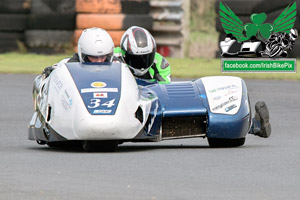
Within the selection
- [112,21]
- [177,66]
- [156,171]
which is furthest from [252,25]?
[156,171]

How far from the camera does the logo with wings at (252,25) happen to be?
57.2ft

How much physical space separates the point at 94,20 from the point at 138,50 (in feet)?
30.6

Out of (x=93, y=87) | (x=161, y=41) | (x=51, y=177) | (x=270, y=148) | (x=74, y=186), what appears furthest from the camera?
(x=161, y=41)

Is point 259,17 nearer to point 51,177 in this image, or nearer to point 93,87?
point 93,87

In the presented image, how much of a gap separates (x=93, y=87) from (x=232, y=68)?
10232 millimetres

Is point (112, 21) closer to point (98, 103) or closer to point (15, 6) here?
point (15, 6)

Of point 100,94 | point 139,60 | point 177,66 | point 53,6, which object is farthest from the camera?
point 53,6

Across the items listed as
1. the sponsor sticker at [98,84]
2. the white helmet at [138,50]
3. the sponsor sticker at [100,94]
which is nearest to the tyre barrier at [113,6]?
the white helmet at [138,50]

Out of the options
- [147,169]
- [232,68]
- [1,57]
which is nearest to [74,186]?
[147,169]

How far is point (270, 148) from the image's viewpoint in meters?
8.44

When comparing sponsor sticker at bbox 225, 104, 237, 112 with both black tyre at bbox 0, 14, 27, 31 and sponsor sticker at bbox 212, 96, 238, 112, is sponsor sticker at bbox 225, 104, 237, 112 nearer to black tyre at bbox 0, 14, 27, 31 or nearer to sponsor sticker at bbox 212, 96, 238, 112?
sponsor sticker at bbox 212, 96, 238, 112

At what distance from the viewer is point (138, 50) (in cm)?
907

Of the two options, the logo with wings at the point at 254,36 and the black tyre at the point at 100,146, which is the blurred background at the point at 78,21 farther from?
the black tyre at the point at 100,146

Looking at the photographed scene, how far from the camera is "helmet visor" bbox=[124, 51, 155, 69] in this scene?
9.16 m
